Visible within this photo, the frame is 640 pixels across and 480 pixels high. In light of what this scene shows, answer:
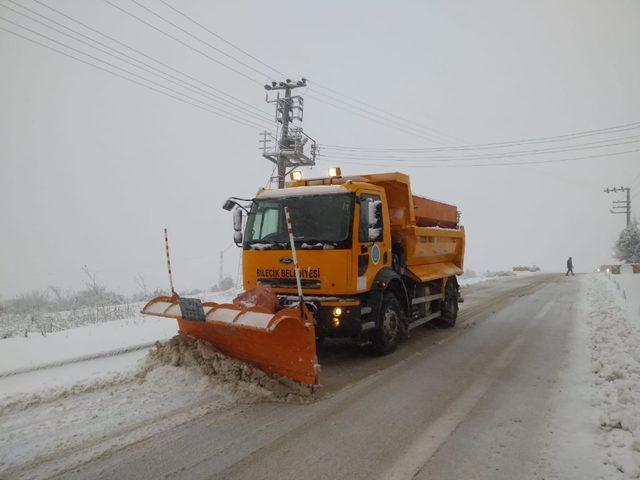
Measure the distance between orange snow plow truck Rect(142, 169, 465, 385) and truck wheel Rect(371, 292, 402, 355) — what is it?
0.6 inches

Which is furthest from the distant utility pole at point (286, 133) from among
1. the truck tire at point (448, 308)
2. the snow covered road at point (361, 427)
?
the snow covered road at point (361, 427)

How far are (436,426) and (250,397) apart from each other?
1922 mm

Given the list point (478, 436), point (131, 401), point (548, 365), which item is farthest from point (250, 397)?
point (548, 365)

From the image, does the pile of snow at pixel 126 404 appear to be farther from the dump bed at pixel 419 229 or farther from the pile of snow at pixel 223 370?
the dump bed at pixel 419 229

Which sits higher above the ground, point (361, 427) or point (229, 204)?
point (229, 204)

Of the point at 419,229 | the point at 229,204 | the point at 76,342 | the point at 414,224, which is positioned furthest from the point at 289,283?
the point at 76,342

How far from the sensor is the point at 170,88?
19234mm

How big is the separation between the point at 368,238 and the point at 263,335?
6.98ft

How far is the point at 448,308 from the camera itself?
895 cm

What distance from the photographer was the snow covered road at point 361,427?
3.08 m

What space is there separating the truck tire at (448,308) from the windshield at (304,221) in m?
4.08

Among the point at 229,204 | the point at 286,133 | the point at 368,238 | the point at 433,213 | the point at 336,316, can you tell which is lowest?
the point at 336,316

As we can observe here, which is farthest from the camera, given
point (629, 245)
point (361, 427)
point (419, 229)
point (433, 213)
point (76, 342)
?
point (629, 245)

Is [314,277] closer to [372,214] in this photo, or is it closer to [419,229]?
[372,214]
